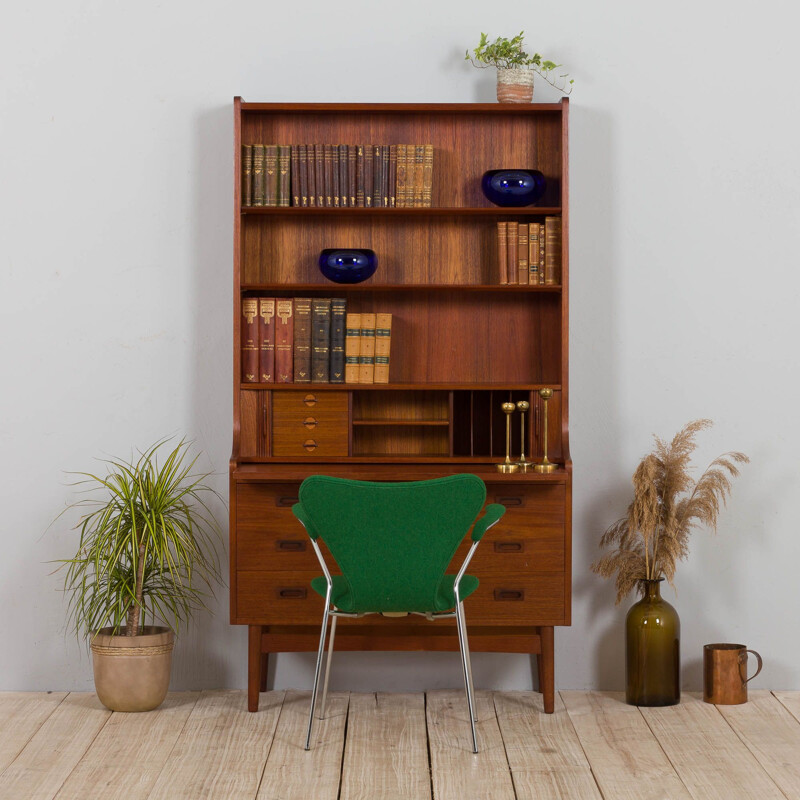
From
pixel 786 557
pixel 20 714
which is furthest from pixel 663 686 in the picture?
Answer: pixel 20 714

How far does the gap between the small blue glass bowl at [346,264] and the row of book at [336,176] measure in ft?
0.55

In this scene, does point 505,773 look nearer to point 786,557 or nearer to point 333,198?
point 786,557

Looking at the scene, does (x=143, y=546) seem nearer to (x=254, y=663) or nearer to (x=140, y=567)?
(x=140, y=567)

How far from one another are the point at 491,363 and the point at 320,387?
0.67 m

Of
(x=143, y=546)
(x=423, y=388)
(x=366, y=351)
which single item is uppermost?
(x=366, y=351)

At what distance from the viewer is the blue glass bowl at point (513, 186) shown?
3.70 meters

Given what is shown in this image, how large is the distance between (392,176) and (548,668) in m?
1.79

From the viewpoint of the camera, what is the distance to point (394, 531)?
3037 mm

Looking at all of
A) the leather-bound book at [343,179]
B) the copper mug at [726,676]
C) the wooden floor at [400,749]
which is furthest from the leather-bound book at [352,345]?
the copper mug at [726,676]

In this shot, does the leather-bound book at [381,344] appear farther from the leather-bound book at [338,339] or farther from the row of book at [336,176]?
the row of book at [336,176]

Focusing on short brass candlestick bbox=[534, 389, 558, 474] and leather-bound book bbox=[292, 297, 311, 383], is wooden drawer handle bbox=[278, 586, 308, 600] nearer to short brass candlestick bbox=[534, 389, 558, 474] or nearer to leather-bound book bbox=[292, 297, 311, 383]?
leather-bound book bbox=[292, 297, 311, 383]

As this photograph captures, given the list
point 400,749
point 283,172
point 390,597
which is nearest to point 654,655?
point 400,749

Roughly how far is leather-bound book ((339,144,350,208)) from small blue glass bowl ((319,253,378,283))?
0.17 metres

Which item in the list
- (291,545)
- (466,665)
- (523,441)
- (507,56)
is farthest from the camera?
(507,56)
